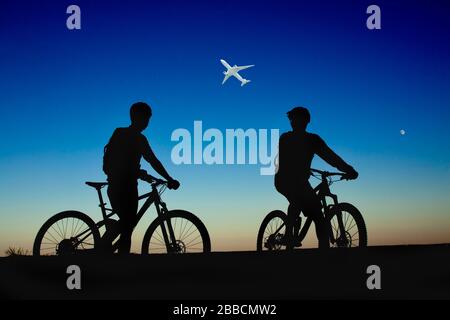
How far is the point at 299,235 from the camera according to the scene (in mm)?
9109

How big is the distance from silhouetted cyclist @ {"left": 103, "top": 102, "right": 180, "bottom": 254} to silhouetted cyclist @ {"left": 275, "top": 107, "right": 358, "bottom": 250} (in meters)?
1.49

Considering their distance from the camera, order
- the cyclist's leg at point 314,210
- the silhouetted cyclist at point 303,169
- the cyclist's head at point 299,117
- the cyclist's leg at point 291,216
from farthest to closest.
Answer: the cyclist's leg at point 291,216
the cyclist's leg at point 314,210
the silhouetted cyclist at point 303,169
the cyclist's head at point 299,117

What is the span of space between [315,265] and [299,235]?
2460 mm

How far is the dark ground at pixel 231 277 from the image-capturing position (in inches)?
245

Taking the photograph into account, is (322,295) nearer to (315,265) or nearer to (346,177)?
(315,265)

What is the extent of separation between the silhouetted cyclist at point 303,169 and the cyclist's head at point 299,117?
4cm

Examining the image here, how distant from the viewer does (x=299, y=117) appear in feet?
26.6

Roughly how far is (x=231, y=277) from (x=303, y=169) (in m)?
2.44

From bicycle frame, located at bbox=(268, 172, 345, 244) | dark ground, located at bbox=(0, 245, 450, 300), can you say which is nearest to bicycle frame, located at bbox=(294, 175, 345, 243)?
bicycle frame, located at bbox=(268, 172, 345, 244)

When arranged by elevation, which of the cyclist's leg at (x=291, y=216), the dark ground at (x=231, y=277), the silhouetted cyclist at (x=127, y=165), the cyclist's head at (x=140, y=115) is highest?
the cyclist's head at (x=140, y=115)

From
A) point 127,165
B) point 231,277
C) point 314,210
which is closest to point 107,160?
point 127,165

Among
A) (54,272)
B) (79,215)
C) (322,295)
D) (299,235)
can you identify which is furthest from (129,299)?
(299,235)

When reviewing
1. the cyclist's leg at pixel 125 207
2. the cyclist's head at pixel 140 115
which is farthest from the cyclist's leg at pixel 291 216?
the cyclist's head at pixel 140 115

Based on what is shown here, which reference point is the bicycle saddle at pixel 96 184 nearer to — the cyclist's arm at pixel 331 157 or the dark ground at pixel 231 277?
the dark ground at pixel 231 277
